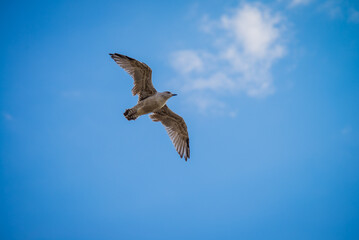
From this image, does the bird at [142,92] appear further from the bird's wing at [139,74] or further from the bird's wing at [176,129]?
the bird's wing at [176,129]

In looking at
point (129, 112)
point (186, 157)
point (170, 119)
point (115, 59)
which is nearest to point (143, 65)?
point (115, 59)

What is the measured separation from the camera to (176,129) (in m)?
16.3

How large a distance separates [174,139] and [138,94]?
3.30 metres

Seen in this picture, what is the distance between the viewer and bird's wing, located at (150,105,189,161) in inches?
627

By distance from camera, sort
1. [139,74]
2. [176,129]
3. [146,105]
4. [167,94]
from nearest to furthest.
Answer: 1. [139,74]
2. [146,105]
3. [167,94]
4. [176,129]

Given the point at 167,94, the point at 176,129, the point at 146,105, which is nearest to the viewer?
the point at 146,105

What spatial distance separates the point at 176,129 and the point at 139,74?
3832 millimetres

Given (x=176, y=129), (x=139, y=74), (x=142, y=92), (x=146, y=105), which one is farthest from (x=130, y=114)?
(x=176, y=129)

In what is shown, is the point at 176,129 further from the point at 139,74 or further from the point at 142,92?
the point at 139,74

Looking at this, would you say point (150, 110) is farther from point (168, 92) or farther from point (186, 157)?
point (186, 157)

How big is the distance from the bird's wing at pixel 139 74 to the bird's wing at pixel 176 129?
1.74 metres

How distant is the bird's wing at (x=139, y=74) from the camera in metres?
13.7

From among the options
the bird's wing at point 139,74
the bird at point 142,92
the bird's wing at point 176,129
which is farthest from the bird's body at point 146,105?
the bird's wing at point 176,129

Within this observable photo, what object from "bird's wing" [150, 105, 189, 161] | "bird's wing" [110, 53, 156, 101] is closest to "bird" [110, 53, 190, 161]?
"bird's wing" [110, 53, 156, 101]
